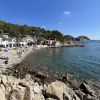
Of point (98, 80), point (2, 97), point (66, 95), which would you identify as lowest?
point (98, 80)

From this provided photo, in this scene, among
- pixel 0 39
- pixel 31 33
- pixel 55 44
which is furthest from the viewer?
pixel 31 33

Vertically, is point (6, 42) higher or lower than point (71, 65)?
higher

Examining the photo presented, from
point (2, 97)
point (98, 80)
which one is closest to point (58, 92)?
point (2, 97)

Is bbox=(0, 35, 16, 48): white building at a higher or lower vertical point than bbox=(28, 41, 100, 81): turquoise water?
higher

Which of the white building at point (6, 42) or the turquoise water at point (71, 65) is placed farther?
the white building at point (6, 42)

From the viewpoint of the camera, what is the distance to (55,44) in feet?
429

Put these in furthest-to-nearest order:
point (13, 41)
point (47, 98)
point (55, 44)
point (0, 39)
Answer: point (55, 44) → point (13, 41) → point (0, 39) → point (47, 98)

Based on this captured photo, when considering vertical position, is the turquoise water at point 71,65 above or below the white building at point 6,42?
below

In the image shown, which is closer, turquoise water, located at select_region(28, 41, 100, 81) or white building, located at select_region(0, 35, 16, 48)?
turquoise water, located at select_region(28, 41, 100, 81)

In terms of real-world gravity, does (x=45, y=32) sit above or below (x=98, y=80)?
above

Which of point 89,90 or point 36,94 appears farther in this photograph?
point 89,90

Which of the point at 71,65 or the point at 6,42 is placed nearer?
the point at 71,65

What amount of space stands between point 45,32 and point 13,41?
233 feet

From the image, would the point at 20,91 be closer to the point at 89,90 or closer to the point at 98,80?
the point at 89,90
